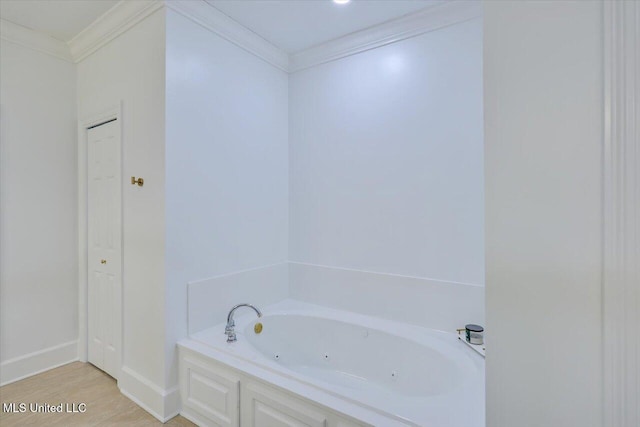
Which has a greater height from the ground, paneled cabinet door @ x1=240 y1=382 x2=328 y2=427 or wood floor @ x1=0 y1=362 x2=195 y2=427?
paneled cabinet door @ x1=240 y1=382 x2=328 y2=427

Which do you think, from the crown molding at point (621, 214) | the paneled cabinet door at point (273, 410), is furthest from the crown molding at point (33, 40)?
the crown molding at point (621, 214)

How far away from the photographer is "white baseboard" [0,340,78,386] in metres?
2.28

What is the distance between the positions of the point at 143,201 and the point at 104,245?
30.0 inches

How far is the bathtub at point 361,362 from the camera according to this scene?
4.30ft

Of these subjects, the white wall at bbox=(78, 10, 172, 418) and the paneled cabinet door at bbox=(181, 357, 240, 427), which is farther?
the white wall at bbox=(78, 10, 172, 418)

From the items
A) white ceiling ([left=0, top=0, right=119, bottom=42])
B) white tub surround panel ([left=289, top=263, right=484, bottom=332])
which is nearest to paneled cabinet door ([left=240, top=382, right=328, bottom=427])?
white tub surround panel ([left=289, top=263, right=484, bottom=332])

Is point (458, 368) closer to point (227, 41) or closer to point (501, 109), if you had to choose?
point (501, 109)

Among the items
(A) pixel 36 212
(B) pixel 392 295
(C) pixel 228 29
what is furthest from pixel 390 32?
(A) pixel 36 212

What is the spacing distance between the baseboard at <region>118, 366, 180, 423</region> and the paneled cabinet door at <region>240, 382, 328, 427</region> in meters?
0.57

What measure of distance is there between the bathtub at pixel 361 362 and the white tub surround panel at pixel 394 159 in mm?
459

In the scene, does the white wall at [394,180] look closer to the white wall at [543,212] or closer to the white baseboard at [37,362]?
the white wall at [543,212]

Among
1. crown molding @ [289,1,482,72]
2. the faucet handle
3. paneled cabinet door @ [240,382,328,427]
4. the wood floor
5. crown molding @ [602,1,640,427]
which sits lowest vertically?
the wood floor

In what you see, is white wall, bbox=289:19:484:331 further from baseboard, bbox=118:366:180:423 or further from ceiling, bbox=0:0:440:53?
baseboard, bbox=118:366:180:423

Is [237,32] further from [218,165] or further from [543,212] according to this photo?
[543,212]
